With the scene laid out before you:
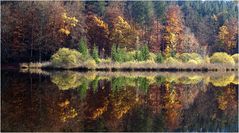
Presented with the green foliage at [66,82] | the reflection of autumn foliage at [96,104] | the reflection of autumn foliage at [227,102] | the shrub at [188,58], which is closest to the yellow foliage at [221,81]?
the reflection of autumn foliage at [227,102]

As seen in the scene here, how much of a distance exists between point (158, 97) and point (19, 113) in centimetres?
595

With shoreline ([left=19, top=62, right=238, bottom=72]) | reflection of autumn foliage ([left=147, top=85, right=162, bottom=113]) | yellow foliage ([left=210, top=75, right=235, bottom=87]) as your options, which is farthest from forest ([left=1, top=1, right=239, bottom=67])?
reflection of autumn foliage ([left=147, top=85, right=162, bottom=113])

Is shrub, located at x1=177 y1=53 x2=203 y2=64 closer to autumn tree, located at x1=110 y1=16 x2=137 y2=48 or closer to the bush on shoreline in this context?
the bush on shoreline

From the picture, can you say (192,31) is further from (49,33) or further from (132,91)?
(132,91)

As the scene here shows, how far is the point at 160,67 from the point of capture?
42.1 metres

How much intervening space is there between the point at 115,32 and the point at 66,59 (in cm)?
1340

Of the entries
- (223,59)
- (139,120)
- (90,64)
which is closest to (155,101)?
(139,120)

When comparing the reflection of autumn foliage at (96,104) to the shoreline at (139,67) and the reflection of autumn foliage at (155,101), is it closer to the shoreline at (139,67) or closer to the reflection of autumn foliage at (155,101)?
the reflection of autumn foliage at (155,101)

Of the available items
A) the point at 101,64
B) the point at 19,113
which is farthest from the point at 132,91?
the point at 101,64

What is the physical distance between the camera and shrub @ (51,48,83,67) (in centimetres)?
3891

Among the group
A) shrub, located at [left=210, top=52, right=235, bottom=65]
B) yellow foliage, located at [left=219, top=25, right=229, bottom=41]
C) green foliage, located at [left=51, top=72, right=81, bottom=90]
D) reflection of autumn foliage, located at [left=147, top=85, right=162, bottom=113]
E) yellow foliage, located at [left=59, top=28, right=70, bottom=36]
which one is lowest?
reflection of autumn foliage, located at [left=147, top=85, right=162, bottom=113]

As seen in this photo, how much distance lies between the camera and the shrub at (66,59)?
128 ft

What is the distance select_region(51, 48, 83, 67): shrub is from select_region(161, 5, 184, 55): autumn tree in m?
18.6

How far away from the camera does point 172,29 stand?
195 ft
